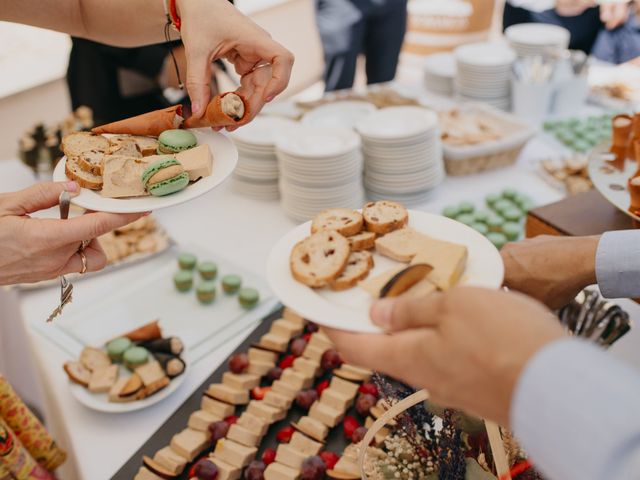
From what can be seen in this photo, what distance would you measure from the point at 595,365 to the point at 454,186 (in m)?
1.74

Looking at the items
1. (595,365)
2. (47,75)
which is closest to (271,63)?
(595,365)

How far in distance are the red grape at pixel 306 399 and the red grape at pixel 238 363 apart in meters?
0.17

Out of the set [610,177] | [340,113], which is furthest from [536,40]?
[610,177]

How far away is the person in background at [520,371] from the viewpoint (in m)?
0.62

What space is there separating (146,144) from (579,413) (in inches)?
42.9

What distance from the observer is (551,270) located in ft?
3.97

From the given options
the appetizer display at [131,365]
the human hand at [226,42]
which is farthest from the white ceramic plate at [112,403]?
the human hand at [226,42]

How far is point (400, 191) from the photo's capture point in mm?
2182

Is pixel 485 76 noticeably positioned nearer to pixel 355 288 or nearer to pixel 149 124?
pixel 149 124

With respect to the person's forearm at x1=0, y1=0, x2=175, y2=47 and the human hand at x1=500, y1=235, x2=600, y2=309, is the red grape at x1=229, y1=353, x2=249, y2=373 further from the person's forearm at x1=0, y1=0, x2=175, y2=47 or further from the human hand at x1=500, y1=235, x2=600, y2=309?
the person's forearm at x1=0, y1=0, x2=175, y2=47

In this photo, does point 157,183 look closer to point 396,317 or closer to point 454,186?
point 396,317

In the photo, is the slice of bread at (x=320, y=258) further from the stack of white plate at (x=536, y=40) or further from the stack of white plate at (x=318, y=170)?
the stack of white plate at (x=536, y=40)

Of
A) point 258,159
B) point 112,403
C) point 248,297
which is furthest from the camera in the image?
point 258,159

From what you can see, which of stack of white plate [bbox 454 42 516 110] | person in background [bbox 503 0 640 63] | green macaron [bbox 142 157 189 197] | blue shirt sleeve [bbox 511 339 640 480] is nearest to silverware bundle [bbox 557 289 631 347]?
blue shirt sleeve [bbox 511 339 640 480]
